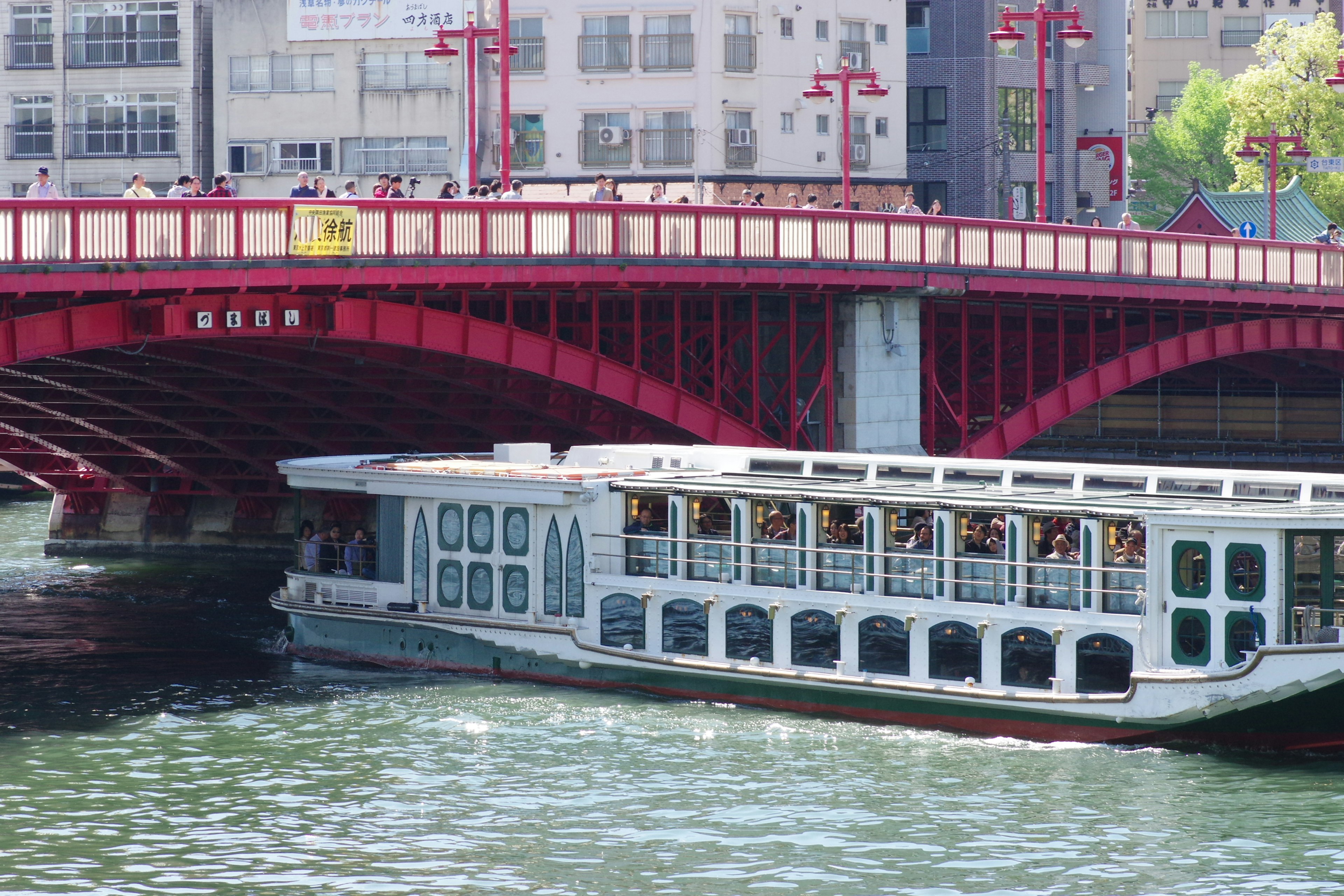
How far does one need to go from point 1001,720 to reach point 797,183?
45.6 meters

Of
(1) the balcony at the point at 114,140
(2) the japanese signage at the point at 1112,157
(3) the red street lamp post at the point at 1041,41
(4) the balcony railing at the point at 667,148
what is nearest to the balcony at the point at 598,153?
(4) the balcony railing at the point at 667,148

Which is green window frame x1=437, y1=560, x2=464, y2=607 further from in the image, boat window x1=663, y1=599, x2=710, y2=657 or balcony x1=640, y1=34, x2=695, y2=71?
balcony x1=640, y1=34, x2=695, y2=71

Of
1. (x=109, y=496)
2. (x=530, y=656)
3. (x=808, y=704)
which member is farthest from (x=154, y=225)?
(x=109, y=496)

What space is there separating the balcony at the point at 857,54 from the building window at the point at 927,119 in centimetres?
538

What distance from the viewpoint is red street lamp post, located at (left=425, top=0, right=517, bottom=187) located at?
44.5 meters

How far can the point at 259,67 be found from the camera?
76.7m

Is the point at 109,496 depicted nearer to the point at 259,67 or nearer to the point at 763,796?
the point at 259,67

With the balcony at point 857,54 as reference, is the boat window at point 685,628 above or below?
below

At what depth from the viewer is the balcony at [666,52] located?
74812mm

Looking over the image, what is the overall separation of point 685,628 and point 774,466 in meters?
3.64

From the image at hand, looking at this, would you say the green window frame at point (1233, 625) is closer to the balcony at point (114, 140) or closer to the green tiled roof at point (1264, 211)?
the green tiled roof at point (1264, 211)

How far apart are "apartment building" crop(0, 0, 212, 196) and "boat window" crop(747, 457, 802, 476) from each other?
144 ft

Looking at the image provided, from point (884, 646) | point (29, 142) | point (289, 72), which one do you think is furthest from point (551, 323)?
point (29, 142)

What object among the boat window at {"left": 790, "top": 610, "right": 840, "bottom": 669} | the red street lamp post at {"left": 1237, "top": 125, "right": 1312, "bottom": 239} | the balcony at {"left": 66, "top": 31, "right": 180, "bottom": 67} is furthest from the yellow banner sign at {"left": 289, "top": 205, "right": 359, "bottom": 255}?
the balcony at {"left": 66, "top": 31, "right": 180, "bottom": 67}
